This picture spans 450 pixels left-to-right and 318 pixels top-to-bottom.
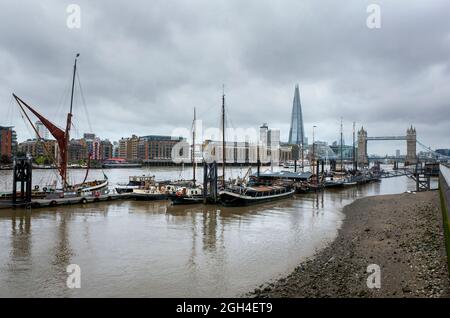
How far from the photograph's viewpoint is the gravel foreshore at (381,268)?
11.7m

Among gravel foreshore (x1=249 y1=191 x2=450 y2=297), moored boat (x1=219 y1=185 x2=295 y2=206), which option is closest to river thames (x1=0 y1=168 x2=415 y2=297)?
gravel foreshore (x1=249 y1=191 x2=450 y2=297)

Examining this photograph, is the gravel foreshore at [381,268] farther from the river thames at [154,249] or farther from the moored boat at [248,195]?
the moored boat at [248,195]

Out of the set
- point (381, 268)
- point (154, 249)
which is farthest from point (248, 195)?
point (381, 268)

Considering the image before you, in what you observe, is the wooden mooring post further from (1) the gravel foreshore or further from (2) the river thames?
(1) the gravel foreshore

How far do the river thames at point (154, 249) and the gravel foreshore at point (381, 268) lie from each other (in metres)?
1.75

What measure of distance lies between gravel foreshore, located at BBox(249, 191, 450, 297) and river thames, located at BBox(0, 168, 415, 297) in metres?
1.75

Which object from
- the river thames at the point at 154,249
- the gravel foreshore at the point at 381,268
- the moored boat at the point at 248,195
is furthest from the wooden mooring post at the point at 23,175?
the gravel foreshore at the point at 381,268

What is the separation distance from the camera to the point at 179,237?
24875mm

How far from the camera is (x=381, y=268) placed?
14.4 meters

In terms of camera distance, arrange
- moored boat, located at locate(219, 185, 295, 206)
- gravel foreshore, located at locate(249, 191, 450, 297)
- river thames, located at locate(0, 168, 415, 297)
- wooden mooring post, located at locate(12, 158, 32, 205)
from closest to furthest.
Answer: gravel foreshore, located at locate(249, 191, 450, 297), river thames, located at locate(0, 168, 415, 297), wooden mooring post, located at locate(12, 158, 32, 205), moored boat, located at locate(219, 185, 295, 206)

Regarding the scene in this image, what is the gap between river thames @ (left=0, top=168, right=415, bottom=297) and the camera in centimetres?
1491

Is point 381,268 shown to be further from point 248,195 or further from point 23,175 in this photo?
point 23,175
